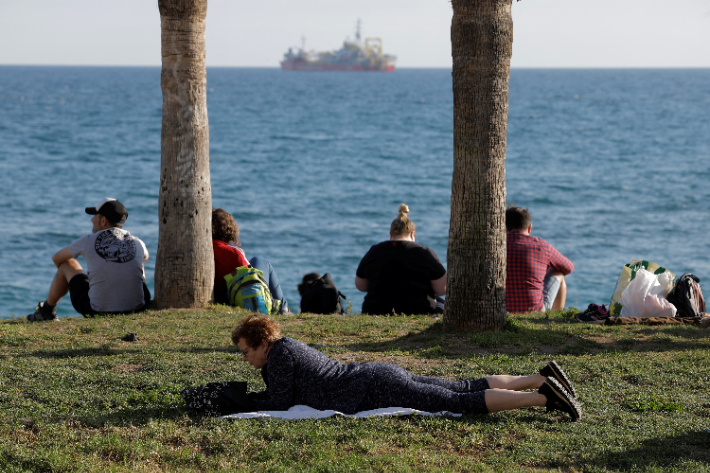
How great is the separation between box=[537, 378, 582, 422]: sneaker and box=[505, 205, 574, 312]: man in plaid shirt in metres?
3.91

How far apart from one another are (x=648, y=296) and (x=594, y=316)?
26.4 inches

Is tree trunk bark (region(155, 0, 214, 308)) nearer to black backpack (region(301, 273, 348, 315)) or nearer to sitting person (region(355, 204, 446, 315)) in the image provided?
black backpack (region(301, 273, 348, 315))

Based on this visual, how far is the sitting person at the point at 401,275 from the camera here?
8891 mm

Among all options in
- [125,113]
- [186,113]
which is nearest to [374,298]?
[186,113]

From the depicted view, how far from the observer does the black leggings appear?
530 cm

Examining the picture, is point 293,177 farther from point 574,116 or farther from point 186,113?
point 574,116

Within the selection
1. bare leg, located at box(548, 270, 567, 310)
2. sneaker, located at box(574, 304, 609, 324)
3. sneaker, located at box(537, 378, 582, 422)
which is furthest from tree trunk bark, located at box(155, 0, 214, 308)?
sneaker, located at box(537, 378, 582, 422)

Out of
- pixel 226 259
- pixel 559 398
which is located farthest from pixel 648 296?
pixel 226 259

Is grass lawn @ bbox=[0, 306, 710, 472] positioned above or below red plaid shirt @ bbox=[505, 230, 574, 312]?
below

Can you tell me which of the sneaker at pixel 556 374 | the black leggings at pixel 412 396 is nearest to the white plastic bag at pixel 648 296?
the sneaker at pixel 556 374

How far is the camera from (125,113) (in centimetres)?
6888

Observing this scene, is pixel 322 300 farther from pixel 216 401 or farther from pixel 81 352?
pixel 216 401

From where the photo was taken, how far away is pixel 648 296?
8555 millimetres

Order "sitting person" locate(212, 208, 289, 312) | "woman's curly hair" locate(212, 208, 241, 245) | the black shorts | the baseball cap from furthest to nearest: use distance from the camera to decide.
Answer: "woman's curly hair" locate(212, 208, 241, 245), "sitting person" locate(212, 208, 289, 312), the black shorts, the baseball cap
